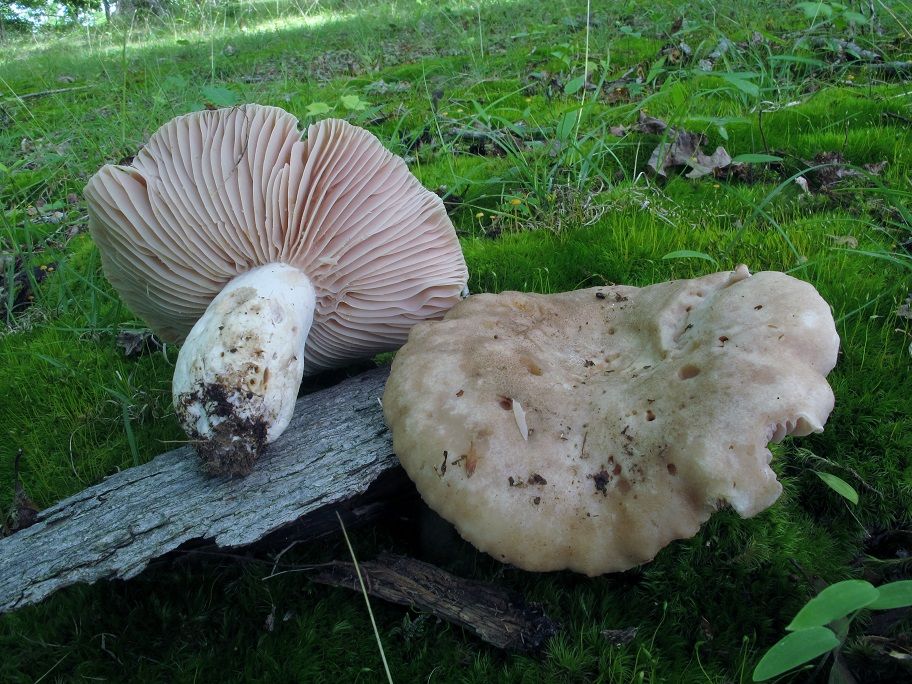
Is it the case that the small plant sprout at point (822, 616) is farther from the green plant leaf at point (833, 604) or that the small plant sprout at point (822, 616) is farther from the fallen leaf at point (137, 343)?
the fallen leaf at point (137, 343)

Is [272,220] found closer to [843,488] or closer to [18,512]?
[18,512]

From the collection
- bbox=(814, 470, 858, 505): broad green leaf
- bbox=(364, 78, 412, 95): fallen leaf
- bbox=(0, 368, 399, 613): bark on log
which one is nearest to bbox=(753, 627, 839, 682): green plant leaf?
bbox=(814, 470, 858, 505): broad green leaf

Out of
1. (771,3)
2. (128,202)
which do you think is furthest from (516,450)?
(771,3)

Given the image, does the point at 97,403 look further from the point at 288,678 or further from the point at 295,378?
the point at 288,678

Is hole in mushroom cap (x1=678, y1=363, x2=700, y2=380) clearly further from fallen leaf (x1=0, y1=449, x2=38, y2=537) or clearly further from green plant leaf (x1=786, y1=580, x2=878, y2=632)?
fallen leaf (x1=0, y1=449, x2=38, y2=537)

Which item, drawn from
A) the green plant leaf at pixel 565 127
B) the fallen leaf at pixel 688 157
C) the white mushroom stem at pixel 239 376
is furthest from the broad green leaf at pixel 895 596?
the fallen leaf at pixel 688 157
